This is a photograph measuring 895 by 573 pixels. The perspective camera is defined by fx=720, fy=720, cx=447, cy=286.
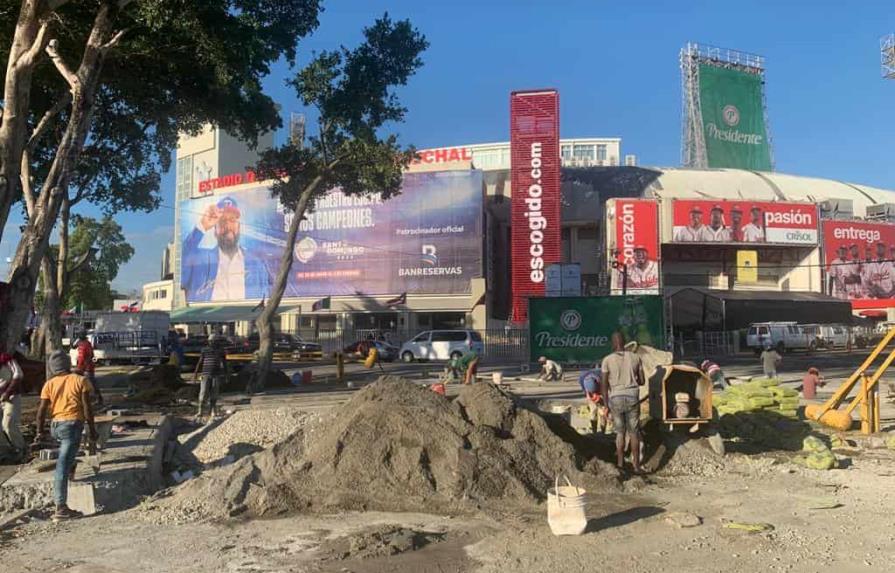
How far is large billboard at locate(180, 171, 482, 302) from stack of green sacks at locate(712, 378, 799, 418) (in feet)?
117

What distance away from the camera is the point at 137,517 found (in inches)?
281

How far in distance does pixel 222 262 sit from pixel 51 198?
45.1 metres

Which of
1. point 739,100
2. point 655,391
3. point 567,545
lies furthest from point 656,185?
point 567,545

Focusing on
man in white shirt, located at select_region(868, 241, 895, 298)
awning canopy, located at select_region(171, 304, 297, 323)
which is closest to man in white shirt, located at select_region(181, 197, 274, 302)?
awning canopy, located at select_region(171, 304, 297, 323)

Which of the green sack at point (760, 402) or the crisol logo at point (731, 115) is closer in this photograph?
the green sack at point (760, 402)

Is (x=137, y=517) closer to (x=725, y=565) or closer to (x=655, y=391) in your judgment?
(x=725, y=565)

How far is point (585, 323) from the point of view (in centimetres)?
2417

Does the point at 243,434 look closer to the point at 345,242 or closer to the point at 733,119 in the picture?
the point at 345,242

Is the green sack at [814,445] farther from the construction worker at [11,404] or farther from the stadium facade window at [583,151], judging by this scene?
the stadium facade window at [583,151]

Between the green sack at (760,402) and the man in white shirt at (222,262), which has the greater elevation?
the man in white shirt at (222,262)

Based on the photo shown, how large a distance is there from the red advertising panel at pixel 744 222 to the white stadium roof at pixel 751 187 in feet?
10.2

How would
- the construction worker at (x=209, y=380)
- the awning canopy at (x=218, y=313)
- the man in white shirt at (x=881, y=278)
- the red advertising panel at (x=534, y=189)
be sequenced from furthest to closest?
1. the man in white shirt at (x=881, y=278)
2. the awning canopy at (x=218, y=313)
3. the red advertising panel at (x=534, y=189)
4. the construction worker at (x=209, y=380)

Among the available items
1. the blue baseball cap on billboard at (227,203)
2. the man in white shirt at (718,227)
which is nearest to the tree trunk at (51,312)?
the blue baseball cap on billboard at (227,203)

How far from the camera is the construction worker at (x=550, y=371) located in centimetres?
2286
